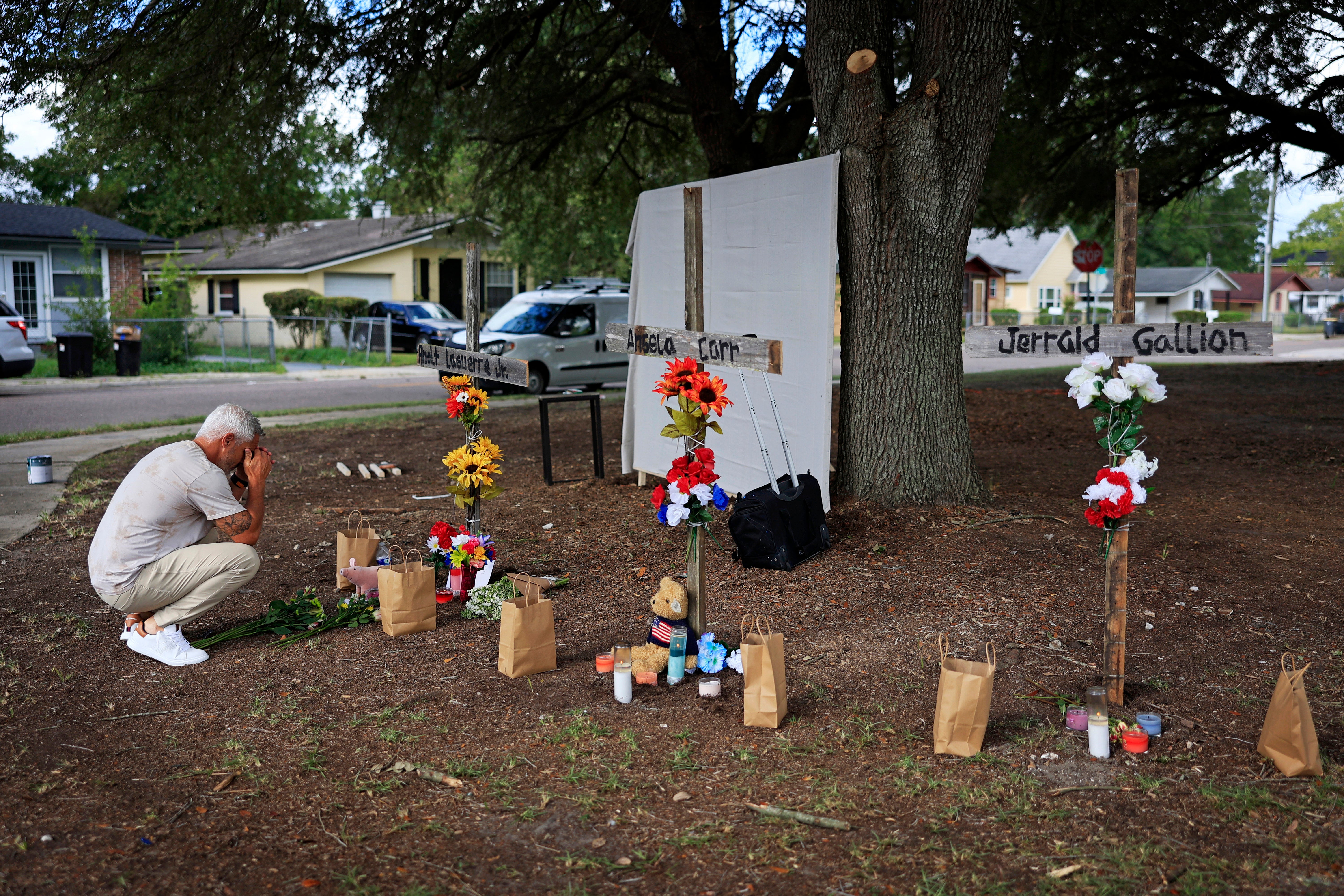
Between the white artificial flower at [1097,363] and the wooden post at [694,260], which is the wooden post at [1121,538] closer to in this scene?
the white artificial flower at [1097,363]

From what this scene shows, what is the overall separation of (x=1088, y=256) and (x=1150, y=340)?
20.4 meters

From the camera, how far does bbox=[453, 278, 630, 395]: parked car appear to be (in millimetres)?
16859

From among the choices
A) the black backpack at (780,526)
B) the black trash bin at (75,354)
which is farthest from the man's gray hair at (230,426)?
the black trash bin at (75,354)

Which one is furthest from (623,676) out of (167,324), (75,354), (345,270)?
(345,270)

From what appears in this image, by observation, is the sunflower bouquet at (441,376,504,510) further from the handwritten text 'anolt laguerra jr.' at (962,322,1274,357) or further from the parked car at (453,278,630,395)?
the parked car at (453,278,630,395)

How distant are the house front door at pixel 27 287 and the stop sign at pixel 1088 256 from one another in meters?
24.4

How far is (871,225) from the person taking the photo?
251 inches

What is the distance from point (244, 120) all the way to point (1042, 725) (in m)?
8.61

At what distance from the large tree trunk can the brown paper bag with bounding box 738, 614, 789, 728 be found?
2788 mm

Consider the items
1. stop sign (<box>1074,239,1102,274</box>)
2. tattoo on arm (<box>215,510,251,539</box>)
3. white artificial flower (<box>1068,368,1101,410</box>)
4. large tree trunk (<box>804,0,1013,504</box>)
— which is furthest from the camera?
stop sign (<box>1074,239,1102,274</box>)

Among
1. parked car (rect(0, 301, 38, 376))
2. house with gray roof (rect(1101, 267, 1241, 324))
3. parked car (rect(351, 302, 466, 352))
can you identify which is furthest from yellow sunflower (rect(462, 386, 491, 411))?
house with gray roof (rect(1101, 267, 1241, 324))

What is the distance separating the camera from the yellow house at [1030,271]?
54.7m

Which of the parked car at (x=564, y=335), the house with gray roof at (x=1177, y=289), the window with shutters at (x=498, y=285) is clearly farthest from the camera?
the house with gray roof at (x=1177, y=289)

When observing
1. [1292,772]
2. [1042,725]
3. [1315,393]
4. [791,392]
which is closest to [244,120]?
[791,392]
